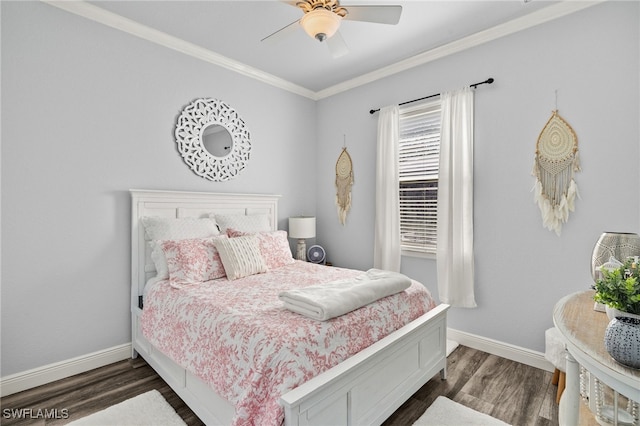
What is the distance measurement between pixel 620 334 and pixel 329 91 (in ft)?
13.0

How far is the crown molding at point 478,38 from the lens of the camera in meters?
2.43

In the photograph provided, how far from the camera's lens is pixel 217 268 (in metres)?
2.60

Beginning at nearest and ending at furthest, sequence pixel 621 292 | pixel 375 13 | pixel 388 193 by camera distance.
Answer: pixel 621 292
pixel 375 13
pixel 388 193

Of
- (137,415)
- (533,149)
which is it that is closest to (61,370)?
(137,415)

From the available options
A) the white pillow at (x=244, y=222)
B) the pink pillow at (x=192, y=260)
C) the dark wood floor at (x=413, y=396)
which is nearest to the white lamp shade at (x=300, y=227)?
the white pillow at (x=244, y=222)

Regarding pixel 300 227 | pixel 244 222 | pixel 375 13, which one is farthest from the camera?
pixel 300 227

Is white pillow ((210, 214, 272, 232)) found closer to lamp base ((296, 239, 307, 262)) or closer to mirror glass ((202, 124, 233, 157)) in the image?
lamp base ((296, 239, 307, 262))

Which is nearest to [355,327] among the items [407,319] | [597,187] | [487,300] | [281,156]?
[407,319]

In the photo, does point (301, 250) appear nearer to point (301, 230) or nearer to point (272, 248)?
point (301, 230)

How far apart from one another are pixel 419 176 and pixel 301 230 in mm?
1533

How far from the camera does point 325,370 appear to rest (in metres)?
1.51

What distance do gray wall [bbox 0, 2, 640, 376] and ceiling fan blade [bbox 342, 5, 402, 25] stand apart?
1436 mm

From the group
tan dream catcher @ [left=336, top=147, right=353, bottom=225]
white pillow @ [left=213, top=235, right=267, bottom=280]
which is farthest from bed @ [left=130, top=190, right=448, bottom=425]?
tan dream catcher @ [left=336, top=147, right=353, bottom=225]

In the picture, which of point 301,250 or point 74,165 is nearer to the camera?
point 74,165
